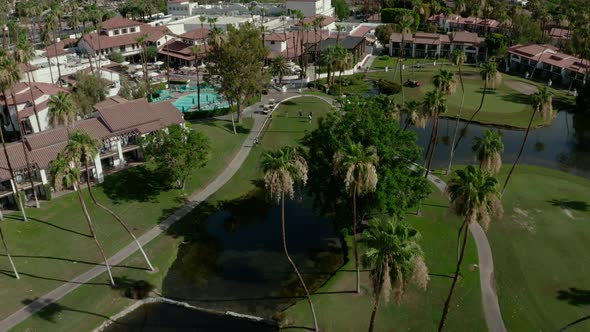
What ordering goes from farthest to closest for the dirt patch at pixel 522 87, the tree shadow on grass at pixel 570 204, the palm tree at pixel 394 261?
the dirt patch at pixel 522 87 → the tree shadow on grass at pixel 570 204 → the palm tree at pixel 394 261

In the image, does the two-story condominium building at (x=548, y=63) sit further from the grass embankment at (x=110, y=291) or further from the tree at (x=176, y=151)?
the tree at (x=176, y=151)

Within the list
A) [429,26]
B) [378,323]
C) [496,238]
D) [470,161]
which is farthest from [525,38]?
[378,323]

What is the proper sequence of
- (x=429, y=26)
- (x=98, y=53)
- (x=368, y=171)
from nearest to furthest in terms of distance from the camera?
(x=368, y=171) → (x=98, y=53) → (x=429, y=26)

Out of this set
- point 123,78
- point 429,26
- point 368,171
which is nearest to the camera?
point 368,171

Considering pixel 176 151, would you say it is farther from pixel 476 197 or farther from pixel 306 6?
pixel 306 6

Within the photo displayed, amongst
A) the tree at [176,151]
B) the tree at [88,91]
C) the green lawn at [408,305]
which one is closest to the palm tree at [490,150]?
the green lawn at [408,305]

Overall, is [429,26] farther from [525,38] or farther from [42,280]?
[42,280]
